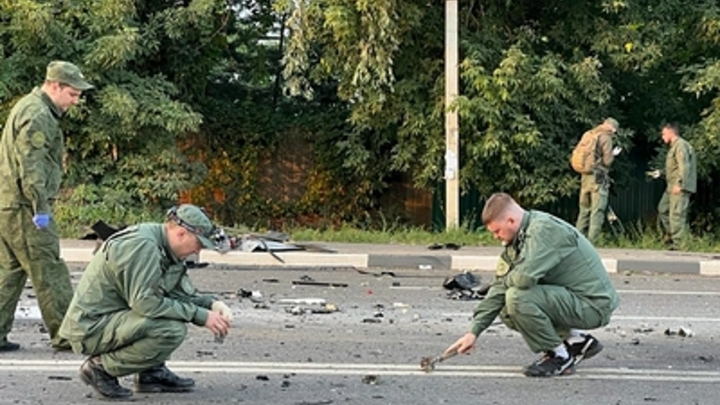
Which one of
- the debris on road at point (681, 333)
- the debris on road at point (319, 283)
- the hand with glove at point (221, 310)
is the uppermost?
the hand with glove at point (221, 310)

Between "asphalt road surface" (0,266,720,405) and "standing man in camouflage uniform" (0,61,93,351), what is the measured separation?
1.18ft

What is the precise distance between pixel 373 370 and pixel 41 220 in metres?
2.20

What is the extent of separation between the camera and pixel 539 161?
631 inches

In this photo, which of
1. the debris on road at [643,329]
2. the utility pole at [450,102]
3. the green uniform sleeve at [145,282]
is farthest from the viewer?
the utility pole at [450,102]

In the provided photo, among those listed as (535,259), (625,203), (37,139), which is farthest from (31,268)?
(625,203)

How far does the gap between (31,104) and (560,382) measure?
11.7 feet

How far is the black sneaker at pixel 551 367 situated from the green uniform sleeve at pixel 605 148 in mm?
8247

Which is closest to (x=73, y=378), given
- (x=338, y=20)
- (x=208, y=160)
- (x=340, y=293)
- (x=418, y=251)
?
(x=340, y=293)

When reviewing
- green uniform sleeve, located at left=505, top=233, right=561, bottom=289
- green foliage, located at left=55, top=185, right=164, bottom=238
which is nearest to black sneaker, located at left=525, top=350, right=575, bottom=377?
green uniform sleeve, located at left=505, top=233, right=561, bottom=289

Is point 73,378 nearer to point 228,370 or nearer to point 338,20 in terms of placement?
point 228,370

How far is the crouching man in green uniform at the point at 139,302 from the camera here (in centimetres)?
508

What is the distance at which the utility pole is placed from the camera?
14.8 m

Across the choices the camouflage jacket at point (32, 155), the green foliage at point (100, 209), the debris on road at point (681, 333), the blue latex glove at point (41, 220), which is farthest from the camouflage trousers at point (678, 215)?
the blue latex glove at point (41, 220)

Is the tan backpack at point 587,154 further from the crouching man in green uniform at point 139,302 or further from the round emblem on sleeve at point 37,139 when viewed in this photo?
the crouching man in green uniform at point 139,302
